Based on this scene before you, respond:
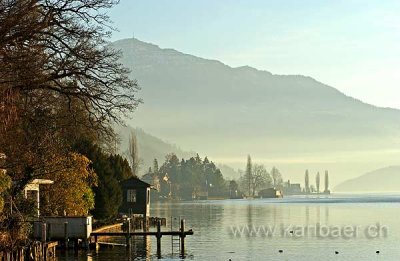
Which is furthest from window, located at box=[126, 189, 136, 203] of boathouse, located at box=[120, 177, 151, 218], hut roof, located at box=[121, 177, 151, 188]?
hut roof, located at box=[121, 177, 151, 188]

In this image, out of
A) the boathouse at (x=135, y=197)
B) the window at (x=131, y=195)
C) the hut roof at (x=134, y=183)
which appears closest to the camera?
the hut roof at (x=134, y=183)

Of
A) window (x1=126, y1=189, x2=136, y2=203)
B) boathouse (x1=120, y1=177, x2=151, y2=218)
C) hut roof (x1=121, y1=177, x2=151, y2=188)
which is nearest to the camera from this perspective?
hut roof (x1=121, y1=177, x2=151, y2=188)

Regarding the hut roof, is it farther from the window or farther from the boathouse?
the window

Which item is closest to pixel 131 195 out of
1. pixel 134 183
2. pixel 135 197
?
pixel 135 197

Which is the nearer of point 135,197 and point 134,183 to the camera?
point 134,183

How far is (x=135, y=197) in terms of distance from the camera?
90062 mm

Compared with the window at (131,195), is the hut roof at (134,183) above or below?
above

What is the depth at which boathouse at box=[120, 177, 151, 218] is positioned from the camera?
8875cm

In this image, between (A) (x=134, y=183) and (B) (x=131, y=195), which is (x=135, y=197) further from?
(A) (x=134, y=183)

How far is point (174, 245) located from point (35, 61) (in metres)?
31.1

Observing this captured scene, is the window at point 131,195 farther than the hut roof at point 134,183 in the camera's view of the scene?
Yes

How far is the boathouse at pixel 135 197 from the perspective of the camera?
88.8m

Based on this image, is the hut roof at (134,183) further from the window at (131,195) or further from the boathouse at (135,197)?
the window at (131,195)

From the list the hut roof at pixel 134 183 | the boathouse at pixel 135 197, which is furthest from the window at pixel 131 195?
Result: the hut roof at pixel 134 183
